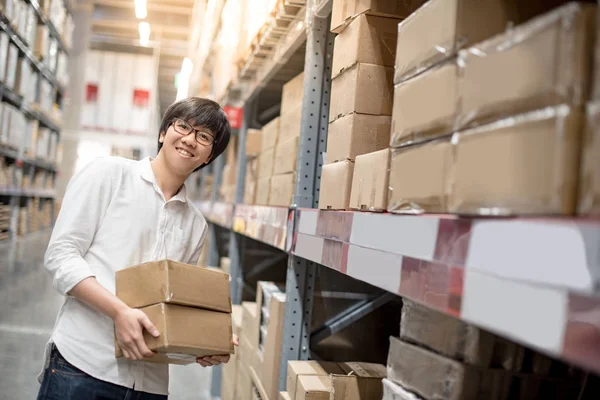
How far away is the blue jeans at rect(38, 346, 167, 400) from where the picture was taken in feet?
5.83

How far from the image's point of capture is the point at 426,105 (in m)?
1.21

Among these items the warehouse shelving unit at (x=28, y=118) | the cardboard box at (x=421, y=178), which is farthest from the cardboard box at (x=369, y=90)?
the warehouse shelving unit at (x=28, y=118)

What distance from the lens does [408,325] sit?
1.40 meters

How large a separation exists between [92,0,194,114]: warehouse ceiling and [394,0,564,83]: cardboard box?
11892 mm

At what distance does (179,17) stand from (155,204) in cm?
1308

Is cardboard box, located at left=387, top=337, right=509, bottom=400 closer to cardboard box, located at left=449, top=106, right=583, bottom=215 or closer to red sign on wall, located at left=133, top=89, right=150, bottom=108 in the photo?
cardboard box, located at left=449, top=106, right=583, bottom=215

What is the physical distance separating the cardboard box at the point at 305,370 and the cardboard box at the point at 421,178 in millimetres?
1008

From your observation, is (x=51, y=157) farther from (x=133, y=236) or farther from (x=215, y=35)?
(x=133, y=236)

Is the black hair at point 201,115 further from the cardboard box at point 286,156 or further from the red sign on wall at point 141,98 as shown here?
the red sign on wall at point 141,98

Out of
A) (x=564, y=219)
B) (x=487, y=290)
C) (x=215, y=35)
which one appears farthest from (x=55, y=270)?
(x=215, y=35)

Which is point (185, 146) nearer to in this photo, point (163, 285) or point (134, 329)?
point (163, 285)

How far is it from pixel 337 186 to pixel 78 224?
786 mm

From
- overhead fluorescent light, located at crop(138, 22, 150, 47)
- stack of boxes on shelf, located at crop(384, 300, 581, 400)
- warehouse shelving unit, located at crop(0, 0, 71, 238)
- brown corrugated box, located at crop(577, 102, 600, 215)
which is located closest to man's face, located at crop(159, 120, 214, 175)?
stack of boxes on shelf, located at crop(384, 300, 581, 400)

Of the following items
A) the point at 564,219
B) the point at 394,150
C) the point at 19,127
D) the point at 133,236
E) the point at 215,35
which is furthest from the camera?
Result: the point at 19,127
